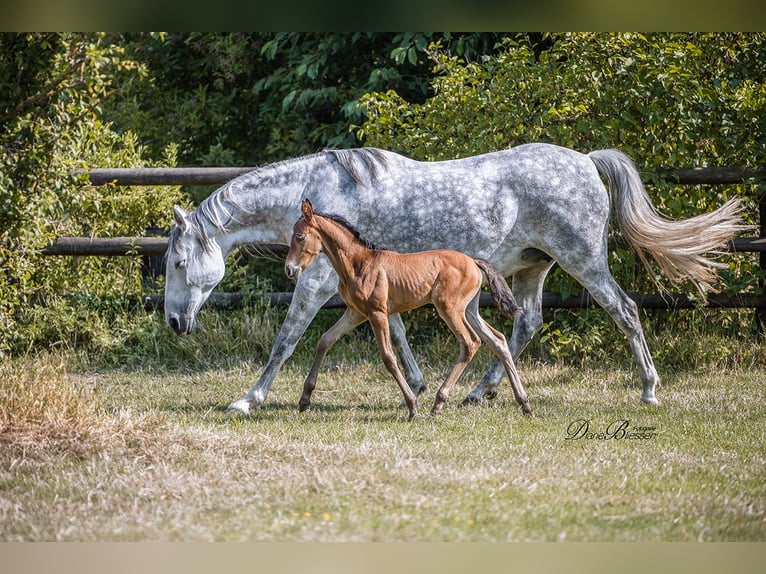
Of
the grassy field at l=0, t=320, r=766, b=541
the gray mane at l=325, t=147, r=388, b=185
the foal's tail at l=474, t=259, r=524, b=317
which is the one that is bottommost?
the grassy field at l=0, t=320, r=766, b=541

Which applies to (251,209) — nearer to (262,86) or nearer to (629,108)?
(629,108)

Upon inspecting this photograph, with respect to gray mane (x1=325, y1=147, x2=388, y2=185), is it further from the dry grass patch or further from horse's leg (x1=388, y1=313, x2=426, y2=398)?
the dry grass patch

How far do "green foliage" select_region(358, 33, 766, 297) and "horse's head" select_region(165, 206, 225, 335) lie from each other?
2503mm

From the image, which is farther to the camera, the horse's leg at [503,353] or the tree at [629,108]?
the tree at [629,108]

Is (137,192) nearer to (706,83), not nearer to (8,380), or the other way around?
(8,380)

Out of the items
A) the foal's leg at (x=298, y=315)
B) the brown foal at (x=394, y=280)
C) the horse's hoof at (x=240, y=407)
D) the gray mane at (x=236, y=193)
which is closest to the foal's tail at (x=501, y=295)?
the brown foal at (x=394, y=280)

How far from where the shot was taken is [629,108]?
7.60 meters

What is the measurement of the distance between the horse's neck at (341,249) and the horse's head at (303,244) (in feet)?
0.25

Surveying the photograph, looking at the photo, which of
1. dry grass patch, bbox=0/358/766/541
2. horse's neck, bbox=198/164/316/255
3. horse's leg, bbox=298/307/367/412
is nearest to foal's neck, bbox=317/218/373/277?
horse's leg, bbox=298/307/367/412

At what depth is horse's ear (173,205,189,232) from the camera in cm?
623

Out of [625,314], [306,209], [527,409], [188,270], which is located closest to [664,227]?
[625,314]

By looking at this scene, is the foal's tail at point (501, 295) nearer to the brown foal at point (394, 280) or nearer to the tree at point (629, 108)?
the brown foal at point (394, 280)

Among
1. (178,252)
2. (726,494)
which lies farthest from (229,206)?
(726,494)

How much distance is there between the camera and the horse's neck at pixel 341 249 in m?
5.75
